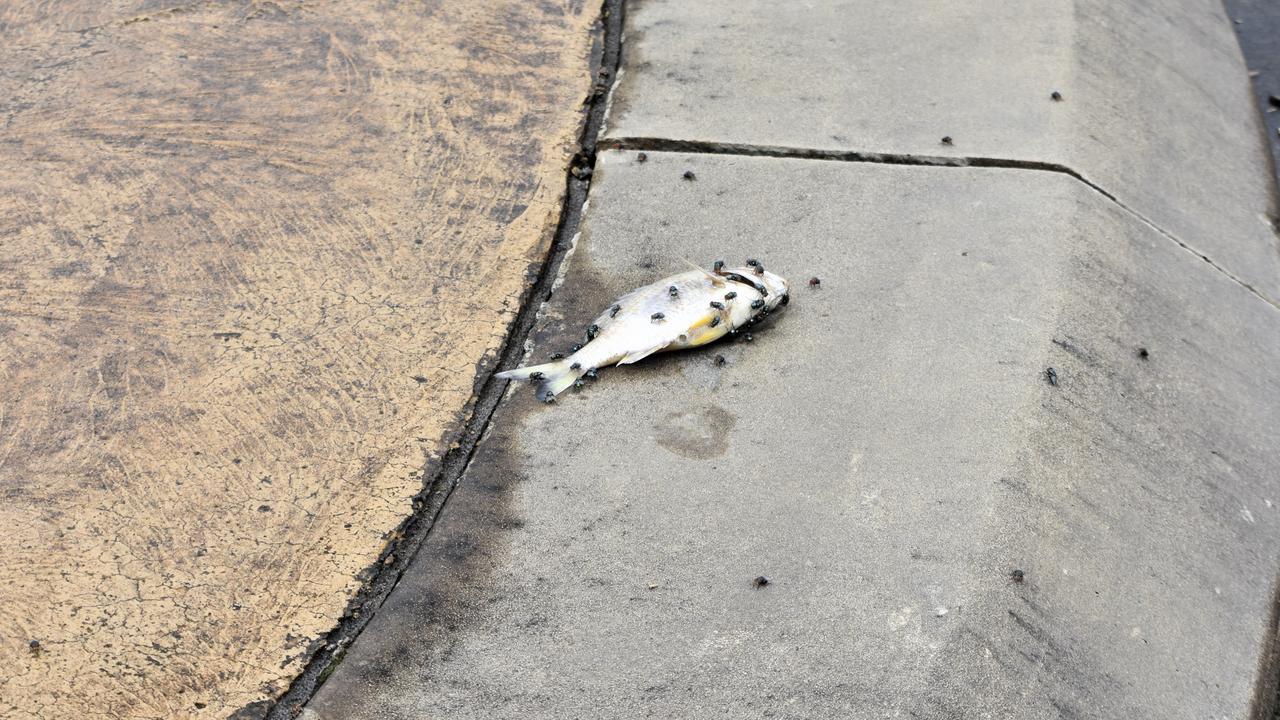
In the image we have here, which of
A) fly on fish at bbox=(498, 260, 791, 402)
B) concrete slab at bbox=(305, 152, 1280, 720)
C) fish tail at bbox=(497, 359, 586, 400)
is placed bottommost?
concrete slab at bbox=(305, 152, 1280, 720)

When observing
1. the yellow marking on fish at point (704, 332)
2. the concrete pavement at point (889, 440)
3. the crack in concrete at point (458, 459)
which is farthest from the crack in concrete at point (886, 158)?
the yellow marking on fish at point (704, 332)

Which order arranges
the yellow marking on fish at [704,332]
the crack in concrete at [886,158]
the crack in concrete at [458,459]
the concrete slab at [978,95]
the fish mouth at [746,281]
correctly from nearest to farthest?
the crack in concrete at [458,459], the yellow marking on fish at [704,332], the fish mouth at [746,281], the crack in concrete at [886,158], the concrete slab at [978,95]

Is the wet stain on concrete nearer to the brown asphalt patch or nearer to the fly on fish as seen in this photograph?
the fly on fish

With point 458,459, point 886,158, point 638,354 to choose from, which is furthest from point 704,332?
point 886,158

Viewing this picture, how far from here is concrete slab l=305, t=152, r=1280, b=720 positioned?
3.40 meters

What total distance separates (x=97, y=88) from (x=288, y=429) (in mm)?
2493

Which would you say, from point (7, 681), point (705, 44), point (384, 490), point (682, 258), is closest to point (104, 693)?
point (7, 681)

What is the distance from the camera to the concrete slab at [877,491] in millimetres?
3396

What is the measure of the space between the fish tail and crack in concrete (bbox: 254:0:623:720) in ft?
0.36

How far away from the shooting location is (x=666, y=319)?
429 cm

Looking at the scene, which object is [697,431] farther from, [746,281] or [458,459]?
[458,459]

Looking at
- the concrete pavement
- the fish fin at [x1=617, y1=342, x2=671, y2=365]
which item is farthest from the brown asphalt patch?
the fish fin at [x1=617, y1=342, x2=671, y2=365]

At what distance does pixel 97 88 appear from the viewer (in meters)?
5.50

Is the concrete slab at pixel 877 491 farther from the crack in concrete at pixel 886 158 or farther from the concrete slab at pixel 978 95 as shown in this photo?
the concrete slab at pixel 978 95
